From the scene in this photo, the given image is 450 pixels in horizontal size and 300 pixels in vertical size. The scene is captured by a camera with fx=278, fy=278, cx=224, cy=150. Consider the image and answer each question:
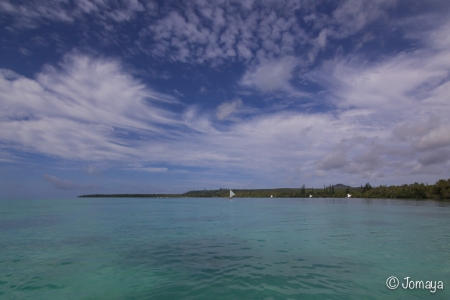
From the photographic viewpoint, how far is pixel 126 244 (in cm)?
2481

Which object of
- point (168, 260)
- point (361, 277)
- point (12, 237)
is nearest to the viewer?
point (361, 277)

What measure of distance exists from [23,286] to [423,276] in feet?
68.6

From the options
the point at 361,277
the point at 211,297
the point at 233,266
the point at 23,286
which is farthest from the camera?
the point at 233,266

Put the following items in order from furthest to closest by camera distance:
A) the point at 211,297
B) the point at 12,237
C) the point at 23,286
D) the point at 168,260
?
Result: the point at 12,237
the point at 168,260
the point at 23,286
the point at 211,297

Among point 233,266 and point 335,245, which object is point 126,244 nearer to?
point 233,266

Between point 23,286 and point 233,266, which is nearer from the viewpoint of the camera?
point 23,286

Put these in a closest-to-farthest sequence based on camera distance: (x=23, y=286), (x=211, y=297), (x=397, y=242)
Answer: (x=211, y=297), (x=23, y=286), (x=397, y=242)

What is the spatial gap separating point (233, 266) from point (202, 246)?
23.7 ft

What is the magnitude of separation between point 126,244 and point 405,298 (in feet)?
68.9

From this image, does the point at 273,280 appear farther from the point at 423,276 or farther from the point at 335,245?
the point at 335,245

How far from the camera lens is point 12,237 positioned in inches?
1145

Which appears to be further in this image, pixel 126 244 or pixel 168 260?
pixel 126 244

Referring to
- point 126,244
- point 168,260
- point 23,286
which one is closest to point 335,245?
point 168,260

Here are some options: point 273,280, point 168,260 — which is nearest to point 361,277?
point 273,280
